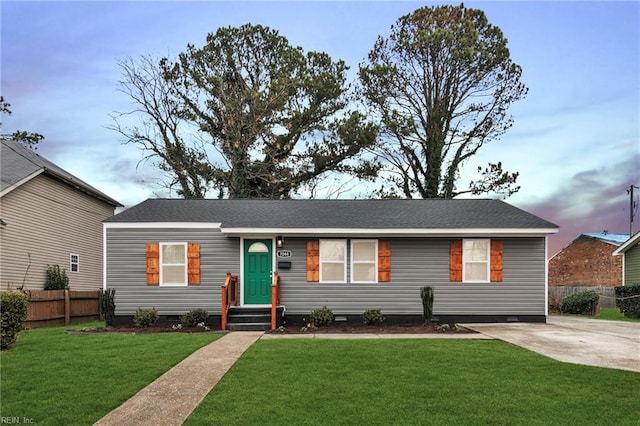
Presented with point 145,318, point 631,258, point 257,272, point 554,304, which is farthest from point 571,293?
point 145,318

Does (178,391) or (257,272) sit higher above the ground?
(257,272)

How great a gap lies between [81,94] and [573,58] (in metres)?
14.8

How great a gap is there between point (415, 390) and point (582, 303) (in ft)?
60.9

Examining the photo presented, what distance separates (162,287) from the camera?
53.3 feet

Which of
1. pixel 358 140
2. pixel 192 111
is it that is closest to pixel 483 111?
pixel 358 140

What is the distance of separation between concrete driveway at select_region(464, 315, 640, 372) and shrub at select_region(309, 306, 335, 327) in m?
3.97

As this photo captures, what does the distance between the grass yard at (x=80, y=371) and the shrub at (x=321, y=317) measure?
300 centimetres

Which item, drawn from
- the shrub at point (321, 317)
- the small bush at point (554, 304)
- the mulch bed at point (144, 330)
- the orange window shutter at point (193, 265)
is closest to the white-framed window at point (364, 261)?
the shrub at point (321, 317)

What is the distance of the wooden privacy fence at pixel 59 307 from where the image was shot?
675 inches

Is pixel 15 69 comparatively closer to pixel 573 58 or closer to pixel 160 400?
pixel 160 400

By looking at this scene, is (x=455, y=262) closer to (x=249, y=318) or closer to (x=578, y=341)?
(x=578, y=341)

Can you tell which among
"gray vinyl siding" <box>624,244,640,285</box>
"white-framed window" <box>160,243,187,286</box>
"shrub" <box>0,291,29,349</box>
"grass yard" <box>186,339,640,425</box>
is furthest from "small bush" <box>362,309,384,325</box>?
"gray vinyl siding" <box>624,244,640,285</box>

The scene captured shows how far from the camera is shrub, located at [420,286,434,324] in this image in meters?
15.2

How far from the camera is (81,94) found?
16.8m
